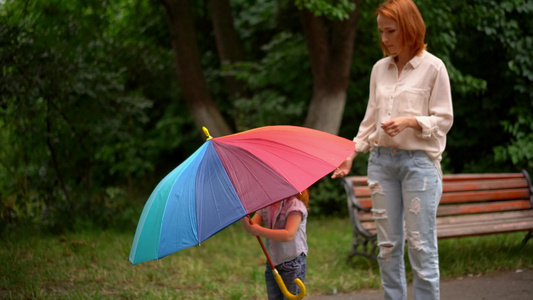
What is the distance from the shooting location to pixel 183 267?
219 inches

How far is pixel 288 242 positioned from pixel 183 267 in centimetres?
270

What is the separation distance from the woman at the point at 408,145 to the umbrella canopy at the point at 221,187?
1.88 feet

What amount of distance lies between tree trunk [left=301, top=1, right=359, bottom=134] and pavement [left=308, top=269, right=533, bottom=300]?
340 cm

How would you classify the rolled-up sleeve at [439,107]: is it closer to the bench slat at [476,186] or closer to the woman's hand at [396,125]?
the woman's hand at [396,125]

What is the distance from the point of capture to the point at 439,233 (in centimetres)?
538

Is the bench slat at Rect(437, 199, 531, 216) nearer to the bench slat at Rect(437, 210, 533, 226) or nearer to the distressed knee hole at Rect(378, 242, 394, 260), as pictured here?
the bench slat at Rect(437, 210, 533, 226)

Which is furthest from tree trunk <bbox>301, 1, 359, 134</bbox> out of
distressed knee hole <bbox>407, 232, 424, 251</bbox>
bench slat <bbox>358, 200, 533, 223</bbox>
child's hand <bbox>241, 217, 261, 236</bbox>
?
child's hand <bbox>241, 217, 261, 236</bbox>

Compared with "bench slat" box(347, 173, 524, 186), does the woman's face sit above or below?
above

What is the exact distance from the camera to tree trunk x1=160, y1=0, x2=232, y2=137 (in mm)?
8359

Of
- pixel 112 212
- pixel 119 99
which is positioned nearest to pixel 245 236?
pixel 112 212

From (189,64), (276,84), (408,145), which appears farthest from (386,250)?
(276,84)

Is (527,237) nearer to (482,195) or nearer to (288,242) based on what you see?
(482,195)

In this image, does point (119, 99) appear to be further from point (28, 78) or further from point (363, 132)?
point (363, 132)

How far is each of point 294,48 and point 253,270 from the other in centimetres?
520
